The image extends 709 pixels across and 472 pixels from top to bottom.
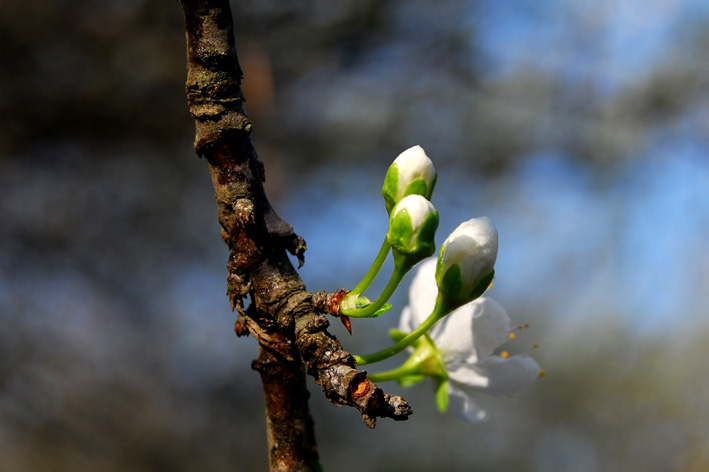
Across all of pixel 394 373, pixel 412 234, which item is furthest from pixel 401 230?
pixel 394 373

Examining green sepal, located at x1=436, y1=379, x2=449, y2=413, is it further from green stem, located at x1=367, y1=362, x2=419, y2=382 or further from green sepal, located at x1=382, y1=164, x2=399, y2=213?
green sepal, located at x1=382, y1=164, x2=399, y2=213

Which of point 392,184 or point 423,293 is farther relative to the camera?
point 423,293

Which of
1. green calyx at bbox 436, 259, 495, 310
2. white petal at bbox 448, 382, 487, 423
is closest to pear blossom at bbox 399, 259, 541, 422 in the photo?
white petal at bbox 448, 382, 487, 423

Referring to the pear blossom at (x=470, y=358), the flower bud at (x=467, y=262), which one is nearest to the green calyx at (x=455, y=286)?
the flower bud at (x=467, y=262)

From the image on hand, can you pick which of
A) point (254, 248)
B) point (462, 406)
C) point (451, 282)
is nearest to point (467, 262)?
point (451, 282)

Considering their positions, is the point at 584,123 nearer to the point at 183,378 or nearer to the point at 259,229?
the point at 183,378

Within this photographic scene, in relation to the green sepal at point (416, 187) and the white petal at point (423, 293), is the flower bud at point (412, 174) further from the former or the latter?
the white petal at point (423, 293)

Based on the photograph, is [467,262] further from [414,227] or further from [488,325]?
[488,325]
